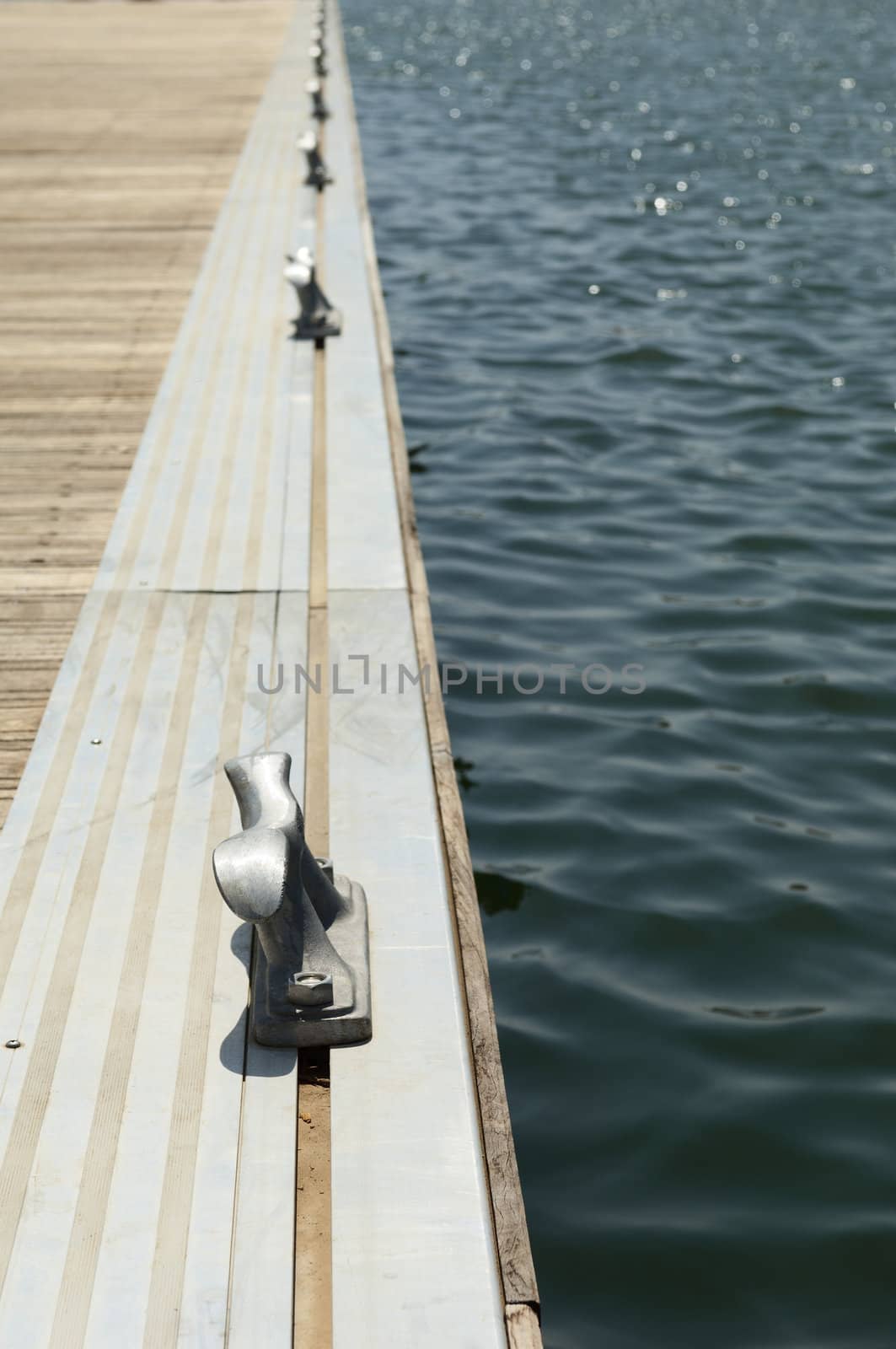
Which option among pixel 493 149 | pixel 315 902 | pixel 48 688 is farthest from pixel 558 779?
pixel 493 149

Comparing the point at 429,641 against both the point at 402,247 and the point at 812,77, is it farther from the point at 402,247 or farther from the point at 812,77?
the point at 812,77

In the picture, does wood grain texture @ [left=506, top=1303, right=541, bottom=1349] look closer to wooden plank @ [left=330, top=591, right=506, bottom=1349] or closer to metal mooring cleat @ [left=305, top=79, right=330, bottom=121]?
wooden plank @ [left=330, top=591, right=506, bottom=1349]

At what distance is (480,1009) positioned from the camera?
262cm

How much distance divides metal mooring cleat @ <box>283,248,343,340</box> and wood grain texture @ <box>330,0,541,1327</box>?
232 centimetres

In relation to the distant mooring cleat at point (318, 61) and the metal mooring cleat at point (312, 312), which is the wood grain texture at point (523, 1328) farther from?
the distant mooring cleat at point (318, 61)

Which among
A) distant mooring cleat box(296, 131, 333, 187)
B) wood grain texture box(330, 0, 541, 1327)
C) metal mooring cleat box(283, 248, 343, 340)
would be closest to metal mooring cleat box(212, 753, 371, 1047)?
wood grain texture box(330, 0, 541, 1327)

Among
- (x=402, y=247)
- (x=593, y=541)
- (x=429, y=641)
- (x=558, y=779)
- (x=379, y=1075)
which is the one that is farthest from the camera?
(x=402, y=247)

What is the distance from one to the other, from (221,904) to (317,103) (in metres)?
10.5

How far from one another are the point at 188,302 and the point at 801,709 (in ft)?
12.4

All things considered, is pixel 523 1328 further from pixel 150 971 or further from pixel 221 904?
pixel 221 904

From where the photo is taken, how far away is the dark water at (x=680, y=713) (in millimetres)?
3027

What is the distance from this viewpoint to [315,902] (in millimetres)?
2705

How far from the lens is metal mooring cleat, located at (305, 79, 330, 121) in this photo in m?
12.0

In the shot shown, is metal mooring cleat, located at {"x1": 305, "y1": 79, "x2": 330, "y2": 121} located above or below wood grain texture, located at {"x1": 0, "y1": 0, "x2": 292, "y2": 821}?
above
